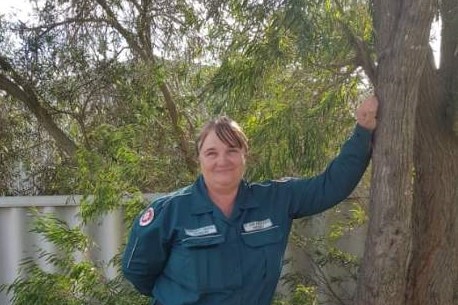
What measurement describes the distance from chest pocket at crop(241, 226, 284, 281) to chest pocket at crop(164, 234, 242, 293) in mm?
46

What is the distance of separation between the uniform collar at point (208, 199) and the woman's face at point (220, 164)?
33 millimetres

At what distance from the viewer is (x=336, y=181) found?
2.07 m

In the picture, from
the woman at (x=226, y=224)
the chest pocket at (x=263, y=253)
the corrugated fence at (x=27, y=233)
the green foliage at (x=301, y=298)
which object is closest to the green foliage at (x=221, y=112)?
the green foliage at (x=301, y=298)

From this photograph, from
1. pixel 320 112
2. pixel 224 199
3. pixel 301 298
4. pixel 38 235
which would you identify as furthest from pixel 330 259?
pixel 38 235

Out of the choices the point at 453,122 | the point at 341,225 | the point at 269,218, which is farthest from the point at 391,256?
the point at 341,225

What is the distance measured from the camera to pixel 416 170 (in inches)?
92.1

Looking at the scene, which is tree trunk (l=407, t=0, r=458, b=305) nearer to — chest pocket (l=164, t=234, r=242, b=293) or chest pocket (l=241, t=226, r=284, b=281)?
chest pocket (l=241, t=226, r=284, b=281)

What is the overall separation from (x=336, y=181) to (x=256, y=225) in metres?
0.32

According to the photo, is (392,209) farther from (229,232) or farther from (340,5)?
(340,5)

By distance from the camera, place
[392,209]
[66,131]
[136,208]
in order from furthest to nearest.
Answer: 1. [66,131]
2. [136,208]
3. [392,209]

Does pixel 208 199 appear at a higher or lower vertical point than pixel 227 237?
higher

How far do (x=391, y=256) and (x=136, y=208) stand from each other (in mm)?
1406

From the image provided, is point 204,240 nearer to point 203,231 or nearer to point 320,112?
point 203,231

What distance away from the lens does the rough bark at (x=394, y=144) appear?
189 cm
